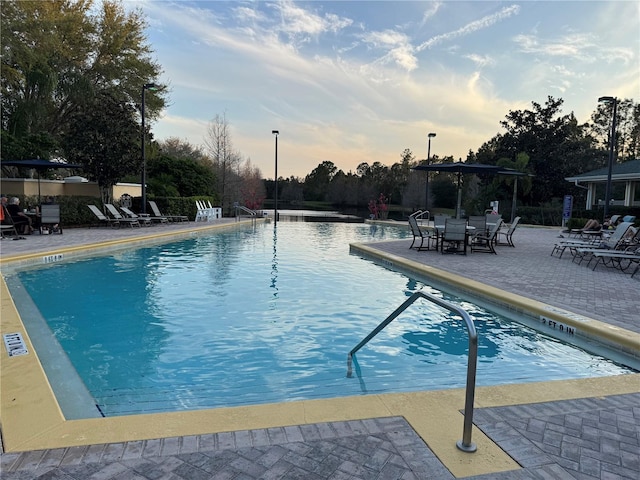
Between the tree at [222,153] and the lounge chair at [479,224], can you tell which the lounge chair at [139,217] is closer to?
the tree at [222,153]

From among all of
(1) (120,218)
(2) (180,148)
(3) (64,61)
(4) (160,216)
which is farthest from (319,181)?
(1) (120,218)

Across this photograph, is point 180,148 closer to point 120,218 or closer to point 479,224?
point 120,218

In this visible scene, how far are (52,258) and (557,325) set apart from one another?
9.26 metres

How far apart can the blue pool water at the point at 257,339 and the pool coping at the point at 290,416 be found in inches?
22.6

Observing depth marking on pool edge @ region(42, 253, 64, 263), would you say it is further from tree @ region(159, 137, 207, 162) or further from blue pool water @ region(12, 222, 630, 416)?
tree @ region(159, 137, 207, 162)

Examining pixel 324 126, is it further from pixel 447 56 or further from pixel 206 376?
pixel 206 376

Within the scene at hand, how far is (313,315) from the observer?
558cm

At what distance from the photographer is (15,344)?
3744 millimetres

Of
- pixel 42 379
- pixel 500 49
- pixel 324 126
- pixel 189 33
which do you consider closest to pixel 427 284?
pixel 42 379

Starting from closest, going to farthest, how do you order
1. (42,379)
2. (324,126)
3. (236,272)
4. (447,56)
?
(42,379)
(236,272)
(447,56)
(324,126)

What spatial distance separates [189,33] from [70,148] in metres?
6.46

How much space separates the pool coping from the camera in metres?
2.19

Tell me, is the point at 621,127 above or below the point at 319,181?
above

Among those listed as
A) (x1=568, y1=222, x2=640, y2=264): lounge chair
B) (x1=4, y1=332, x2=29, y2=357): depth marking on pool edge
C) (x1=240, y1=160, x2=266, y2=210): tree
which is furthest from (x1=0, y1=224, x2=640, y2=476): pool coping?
(x1=240, y1=160, x2=266, y2=210): tree
